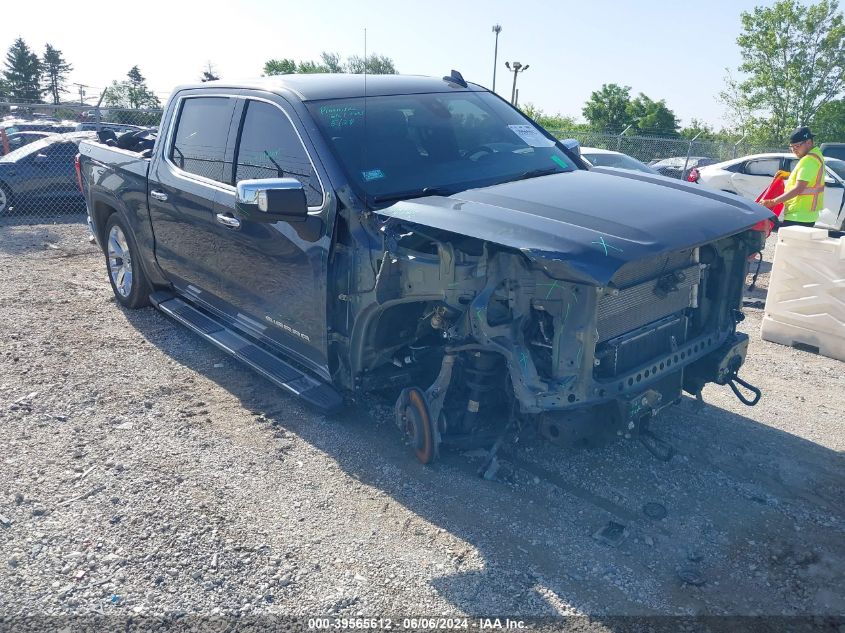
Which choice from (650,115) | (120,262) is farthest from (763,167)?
(650,115)

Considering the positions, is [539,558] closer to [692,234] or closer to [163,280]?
[692,234]

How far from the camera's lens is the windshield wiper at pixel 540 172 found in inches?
162

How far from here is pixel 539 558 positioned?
3.10 meters

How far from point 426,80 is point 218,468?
281 cm

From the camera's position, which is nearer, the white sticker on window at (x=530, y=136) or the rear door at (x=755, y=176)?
the white sticker on window at (x=530, y=136)

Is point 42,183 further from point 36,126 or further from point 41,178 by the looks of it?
point 36,126

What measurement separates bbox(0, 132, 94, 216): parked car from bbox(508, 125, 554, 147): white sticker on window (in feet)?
36.1

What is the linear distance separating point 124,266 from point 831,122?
37.8 m

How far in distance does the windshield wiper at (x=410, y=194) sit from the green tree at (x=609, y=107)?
4493 centimetres

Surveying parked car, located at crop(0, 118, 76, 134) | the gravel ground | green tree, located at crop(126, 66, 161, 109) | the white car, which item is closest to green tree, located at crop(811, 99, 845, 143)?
the white car

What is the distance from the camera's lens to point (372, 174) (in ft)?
12.4

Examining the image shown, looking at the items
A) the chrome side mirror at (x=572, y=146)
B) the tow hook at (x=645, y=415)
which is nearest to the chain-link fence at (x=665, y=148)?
Answer: the chrome side mirror at (x=572, y=146)

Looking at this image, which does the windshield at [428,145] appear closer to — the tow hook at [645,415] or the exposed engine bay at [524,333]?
the exposed engine bay at [524,333]

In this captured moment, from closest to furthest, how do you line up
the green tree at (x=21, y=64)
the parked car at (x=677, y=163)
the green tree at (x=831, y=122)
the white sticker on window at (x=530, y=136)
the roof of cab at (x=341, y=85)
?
the roof of cab at (x=341, y=85) < the white sticker on window at (x=530, y=136) < the parked car at (x=677, y=163) < the green tree at (x=831, y=122) < the green tree at (x=21, y=64)
